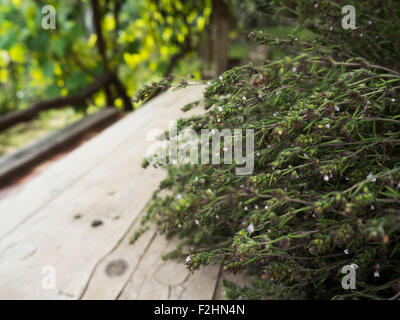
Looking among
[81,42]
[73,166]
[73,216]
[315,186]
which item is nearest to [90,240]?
[73,216]

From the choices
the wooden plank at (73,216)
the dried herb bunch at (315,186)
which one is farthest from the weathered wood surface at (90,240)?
the dried herb bunch at (315,186)

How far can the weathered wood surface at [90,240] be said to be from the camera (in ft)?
3.33

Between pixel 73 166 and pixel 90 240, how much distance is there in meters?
0.70

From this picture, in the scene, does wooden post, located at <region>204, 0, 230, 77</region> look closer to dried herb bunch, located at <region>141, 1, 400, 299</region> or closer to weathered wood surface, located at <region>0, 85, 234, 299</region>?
weathered wood surface, located at <region>0, 85, 234, 299</region>

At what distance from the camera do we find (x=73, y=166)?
1.81m

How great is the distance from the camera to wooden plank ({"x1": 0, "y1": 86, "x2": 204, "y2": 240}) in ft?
4.65

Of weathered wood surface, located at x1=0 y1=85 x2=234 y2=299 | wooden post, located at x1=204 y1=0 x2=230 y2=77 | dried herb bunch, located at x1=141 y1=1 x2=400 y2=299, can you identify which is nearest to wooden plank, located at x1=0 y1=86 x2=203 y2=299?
weathered wood surface, located at x1=0 y1=85 x2=234 y2=299

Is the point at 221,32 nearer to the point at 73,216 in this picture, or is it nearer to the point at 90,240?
the point at 73,216

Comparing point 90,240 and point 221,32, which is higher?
point 221,32
